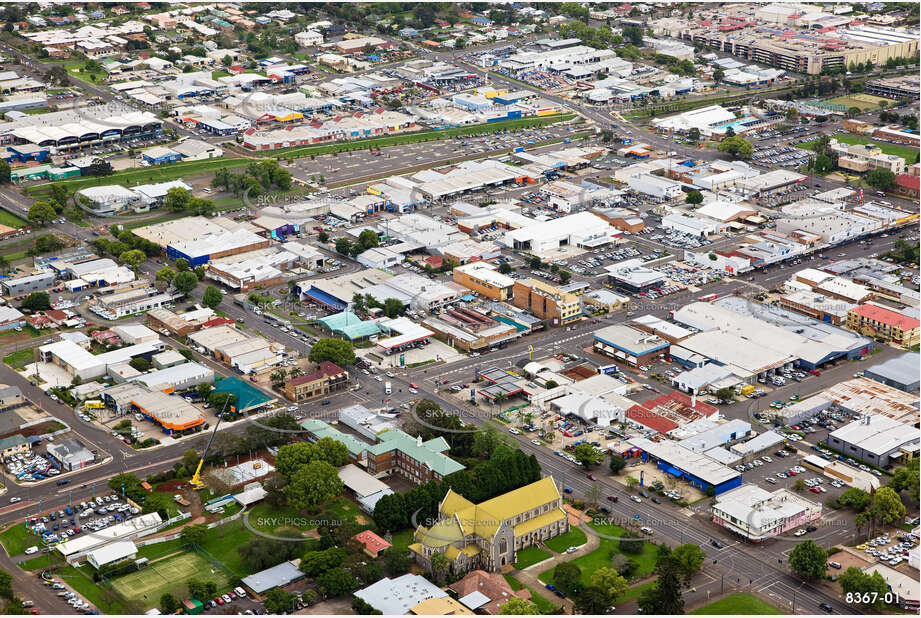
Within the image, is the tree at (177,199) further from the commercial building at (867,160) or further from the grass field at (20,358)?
the commercial building at (867,160)

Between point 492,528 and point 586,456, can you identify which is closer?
point 492,528

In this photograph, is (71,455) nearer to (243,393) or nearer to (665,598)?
(243,393)

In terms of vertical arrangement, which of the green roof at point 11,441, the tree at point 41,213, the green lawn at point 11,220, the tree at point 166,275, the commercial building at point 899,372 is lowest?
the commercial building at point 899,372

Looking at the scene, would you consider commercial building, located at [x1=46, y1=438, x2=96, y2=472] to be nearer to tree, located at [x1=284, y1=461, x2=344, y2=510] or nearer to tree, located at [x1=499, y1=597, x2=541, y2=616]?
tree, located at [x1=284, y1=461, x2=344, y2=510]

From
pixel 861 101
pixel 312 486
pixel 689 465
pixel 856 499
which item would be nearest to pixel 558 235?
pixel 689 465

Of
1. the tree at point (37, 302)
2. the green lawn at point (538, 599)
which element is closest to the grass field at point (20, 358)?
the tree at point (37, 302)

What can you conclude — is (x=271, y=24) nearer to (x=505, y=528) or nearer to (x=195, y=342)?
(x=195, y=342)
